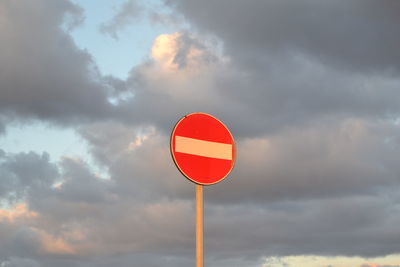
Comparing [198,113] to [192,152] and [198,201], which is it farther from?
[198,201]

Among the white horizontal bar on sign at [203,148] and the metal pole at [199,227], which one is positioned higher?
the white horizontal bar on sign at [203,148]

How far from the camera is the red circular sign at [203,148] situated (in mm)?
7004

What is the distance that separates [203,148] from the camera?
7.24 metres

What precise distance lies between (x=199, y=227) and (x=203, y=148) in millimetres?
1150

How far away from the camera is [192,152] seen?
23.3 ft

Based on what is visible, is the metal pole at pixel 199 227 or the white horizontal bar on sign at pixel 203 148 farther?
the white horizontal bar on sign at pixel 203 148

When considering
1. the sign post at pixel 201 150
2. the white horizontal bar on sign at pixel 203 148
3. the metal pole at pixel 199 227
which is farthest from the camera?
the white horizontal bar on sign at pixel 203 148

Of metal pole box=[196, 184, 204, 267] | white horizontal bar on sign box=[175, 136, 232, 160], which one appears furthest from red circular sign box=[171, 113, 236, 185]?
metal pole box=[196, 184, 204, 267]

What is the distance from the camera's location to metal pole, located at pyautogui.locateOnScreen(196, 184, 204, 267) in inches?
254

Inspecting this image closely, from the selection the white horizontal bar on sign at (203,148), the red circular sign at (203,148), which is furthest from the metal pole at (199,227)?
the white horizontal bar on sign at (203,148)

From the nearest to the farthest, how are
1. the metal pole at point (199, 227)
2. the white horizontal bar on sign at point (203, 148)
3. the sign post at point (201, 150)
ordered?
the metal pole at point (199, 227) < the sign post at point (201, 150) < the white horizontal bar on sign at point (203, 148)

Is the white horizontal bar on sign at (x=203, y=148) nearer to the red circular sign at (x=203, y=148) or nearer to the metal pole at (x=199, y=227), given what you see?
the red circular sign at (x=203, y=148)

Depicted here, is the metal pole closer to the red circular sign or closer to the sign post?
the sign post

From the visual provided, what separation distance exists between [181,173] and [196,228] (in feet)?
2.47
